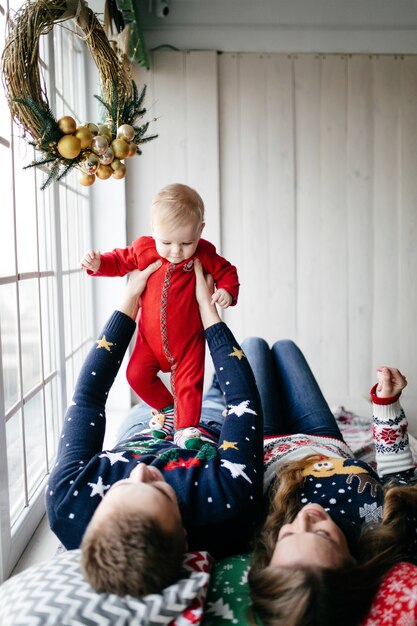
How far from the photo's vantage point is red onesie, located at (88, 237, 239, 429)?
5.67ft

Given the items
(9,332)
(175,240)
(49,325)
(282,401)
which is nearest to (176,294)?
(175,240)

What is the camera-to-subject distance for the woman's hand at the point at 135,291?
1681 millimetres

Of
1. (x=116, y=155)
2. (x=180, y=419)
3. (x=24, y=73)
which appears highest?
(x=24, y=73)

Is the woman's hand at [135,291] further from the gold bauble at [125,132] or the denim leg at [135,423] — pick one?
the denim leg at [135,423]

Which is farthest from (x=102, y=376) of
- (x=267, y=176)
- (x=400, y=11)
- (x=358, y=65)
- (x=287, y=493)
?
(x=400, y=11)

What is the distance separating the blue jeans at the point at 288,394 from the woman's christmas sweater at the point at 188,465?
1.97 feet

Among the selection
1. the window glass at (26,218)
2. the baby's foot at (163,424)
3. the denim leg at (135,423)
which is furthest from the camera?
the denim leg at (135,423)

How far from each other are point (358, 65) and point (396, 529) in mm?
Answer: 3306

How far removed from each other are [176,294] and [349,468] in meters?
0.66

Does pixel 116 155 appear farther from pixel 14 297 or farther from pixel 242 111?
pixel 242 111

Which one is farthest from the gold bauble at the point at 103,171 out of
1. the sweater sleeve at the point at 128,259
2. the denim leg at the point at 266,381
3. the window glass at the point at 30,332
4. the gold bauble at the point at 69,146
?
the denim leg at the point at 266,381

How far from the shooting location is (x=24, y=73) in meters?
1.49

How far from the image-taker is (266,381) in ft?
7.49

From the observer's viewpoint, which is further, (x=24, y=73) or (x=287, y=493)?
(x=24, y=73)
